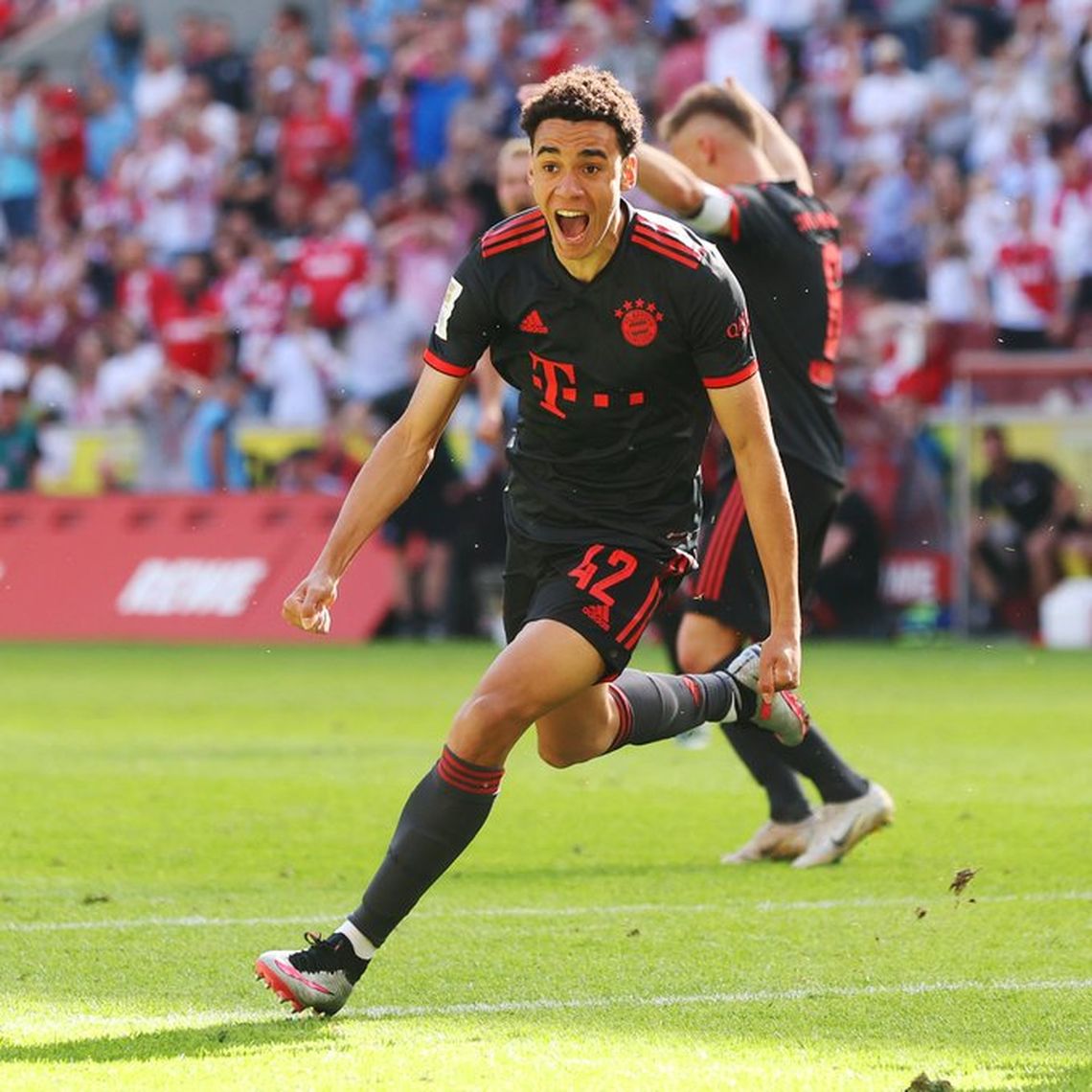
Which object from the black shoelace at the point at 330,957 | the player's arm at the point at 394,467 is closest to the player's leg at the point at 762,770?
the player's arm at the point at 394,467

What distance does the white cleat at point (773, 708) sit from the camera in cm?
684

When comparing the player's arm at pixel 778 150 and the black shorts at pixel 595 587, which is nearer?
the black shorts at pixel 595 587

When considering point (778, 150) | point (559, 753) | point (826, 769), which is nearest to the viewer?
point (559, 753)

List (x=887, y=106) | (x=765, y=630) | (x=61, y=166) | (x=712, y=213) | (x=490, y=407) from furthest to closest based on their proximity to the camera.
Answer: (x=61, y=166) < (x=887, y=106) < (x=490, y=407) < (x=765, y=630) < (x=712, y=213)

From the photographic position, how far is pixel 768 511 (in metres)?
5.86

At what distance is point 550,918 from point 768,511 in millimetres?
1677

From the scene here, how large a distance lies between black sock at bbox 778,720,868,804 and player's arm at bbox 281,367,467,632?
2.57 meters

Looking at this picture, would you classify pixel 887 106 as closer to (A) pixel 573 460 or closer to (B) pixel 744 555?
(B) pixel 744 555

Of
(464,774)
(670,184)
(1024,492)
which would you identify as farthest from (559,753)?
(1024,492)

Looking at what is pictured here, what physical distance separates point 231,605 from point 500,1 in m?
7.06

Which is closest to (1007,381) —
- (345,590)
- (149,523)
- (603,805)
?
(345,590)

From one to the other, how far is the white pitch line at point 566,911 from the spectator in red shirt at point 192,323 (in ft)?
53.2

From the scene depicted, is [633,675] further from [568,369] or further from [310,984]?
[310,984]

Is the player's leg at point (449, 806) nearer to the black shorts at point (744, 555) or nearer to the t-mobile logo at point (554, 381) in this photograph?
the t-mobile logo at point (554, 381)
